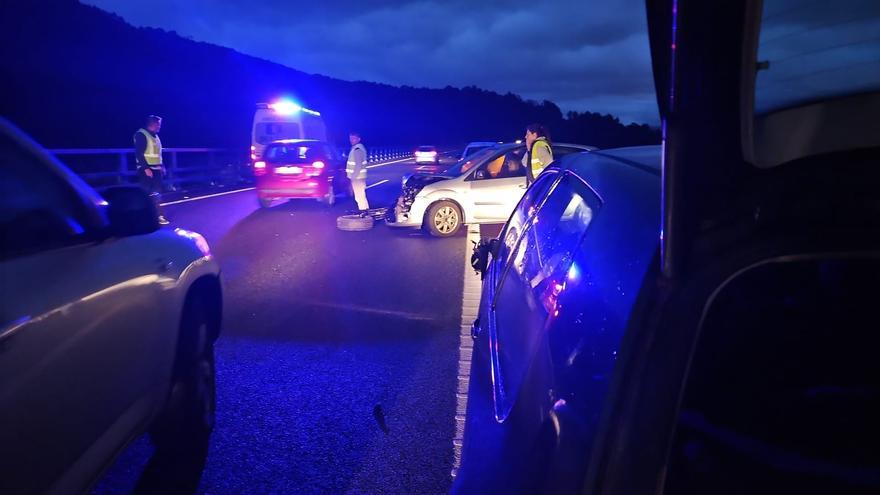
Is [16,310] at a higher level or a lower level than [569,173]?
lower

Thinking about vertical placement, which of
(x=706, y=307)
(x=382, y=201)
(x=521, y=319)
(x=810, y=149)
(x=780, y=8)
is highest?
(x=780, y=8)

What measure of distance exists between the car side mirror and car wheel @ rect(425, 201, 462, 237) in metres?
8.17

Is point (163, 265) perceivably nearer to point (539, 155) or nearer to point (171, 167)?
point (539, 155)

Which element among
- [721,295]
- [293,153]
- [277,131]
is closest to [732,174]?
[721,295]

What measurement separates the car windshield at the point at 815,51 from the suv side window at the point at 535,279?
81cm

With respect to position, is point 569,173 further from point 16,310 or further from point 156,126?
point 156,126

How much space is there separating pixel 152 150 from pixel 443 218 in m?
5.67

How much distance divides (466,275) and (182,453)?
16.7ft

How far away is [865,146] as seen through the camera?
1.20m

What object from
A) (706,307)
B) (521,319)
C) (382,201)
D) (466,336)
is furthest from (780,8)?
(382,201)

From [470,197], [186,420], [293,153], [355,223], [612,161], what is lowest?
[355,223]

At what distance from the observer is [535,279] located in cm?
223

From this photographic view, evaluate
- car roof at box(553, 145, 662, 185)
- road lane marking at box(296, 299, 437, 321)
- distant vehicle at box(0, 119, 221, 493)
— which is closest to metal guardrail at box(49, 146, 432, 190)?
road lane marking at box(296, 299, 437, 321)

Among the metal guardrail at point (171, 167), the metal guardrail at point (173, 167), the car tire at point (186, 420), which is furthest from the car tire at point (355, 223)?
the car tire at point (186, 420)
